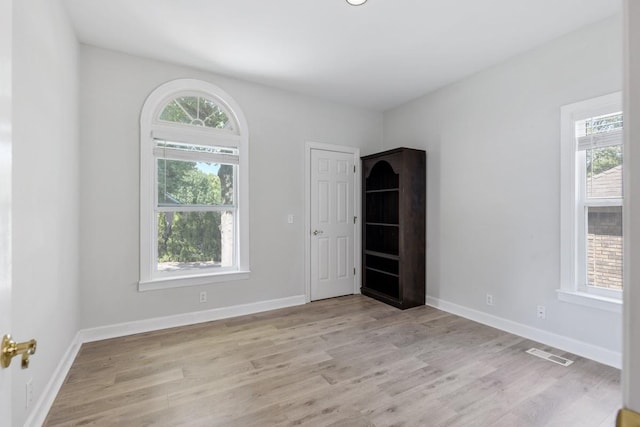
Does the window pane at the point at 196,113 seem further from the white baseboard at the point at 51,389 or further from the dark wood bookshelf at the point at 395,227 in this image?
the white baseboard at the point at 51,389

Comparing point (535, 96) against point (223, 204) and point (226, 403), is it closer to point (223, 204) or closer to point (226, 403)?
point (223, 204)

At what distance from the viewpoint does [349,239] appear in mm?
4461

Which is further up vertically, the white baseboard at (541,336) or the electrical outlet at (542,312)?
the electrical outlet at (542,312)

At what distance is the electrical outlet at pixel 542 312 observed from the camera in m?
2.83

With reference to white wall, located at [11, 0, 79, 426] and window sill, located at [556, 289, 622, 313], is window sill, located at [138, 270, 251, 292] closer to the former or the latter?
white wall, located at [11, 0, 79, 426]

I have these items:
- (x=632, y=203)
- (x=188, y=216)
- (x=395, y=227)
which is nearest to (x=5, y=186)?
(x=632, y=203)

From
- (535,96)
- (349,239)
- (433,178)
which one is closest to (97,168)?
(349,239)

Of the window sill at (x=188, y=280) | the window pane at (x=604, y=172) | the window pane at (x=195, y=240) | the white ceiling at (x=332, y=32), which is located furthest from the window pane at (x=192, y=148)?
the window pane at (x=604, y=172)

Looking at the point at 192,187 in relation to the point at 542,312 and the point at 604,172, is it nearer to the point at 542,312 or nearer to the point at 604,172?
the point at 542,312

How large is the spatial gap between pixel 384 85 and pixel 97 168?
318cm

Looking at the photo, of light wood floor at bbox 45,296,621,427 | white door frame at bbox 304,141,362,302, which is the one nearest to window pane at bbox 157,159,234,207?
white door frame at bbox 304,141,362,302

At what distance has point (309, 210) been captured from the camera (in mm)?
4086

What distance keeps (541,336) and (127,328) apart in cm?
389

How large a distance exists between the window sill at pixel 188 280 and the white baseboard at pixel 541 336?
2446 millimetres
